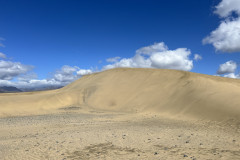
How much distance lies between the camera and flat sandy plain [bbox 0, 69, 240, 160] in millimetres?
8320

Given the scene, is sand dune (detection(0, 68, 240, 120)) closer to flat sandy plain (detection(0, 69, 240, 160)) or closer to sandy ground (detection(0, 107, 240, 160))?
flat sandy plain (detection(0, 69, 240, 160))

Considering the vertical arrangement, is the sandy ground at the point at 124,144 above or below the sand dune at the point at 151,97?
below

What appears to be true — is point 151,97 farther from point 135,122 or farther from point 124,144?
point 124,144

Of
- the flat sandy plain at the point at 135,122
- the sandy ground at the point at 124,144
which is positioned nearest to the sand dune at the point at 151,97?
the flat sandy plain at the point at 135,122

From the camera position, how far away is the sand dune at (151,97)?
1741cm

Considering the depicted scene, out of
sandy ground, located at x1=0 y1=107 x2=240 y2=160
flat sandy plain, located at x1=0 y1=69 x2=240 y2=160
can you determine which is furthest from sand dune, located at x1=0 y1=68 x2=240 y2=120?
sandy ground, located at x1=0 y1=107 x2=240 y2=160

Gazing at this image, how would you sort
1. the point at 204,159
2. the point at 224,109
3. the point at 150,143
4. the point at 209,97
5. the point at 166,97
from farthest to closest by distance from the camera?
the point at 166,97, the point at 209,97, the point at 224,109, the point at 150,143, the point at 204,159

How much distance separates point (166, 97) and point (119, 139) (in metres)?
14.5

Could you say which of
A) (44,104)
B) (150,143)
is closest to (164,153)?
(150,143)

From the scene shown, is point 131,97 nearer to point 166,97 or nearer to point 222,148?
point 166,97

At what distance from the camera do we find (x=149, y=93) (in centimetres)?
2658

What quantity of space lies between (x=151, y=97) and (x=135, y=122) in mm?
9794

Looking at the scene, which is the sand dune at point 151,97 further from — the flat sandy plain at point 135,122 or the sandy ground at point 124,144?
the sandy ground at point 124,144

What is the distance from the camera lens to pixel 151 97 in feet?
82.5
